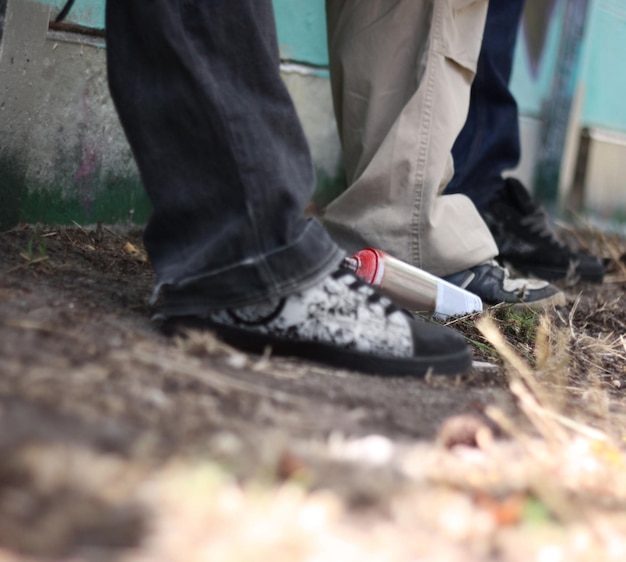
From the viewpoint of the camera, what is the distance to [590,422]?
1.27 metres

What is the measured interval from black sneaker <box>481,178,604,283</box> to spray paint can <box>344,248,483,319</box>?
0.78 m

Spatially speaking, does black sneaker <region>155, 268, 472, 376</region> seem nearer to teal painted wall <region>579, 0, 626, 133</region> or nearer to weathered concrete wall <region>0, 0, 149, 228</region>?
weathered concrete wall <region>0, 0, 149, 228</region>

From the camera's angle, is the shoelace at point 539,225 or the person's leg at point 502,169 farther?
the shoelace at point 539,225

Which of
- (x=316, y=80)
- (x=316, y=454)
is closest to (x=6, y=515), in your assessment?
(x=316, y=454)

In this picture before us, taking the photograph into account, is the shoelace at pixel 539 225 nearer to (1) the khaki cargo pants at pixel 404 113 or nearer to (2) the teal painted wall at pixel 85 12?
(1) the khaki cargo pants at pixel 404 113

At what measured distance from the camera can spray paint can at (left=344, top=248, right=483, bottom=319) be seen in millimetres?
1738

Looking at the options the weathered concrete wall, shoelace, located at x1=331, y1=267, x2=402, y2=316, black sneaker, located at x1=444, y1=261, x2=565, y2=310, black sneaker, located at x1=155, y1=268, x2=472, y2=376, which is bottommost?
black sneaker, located at x1=444, y1=261, x2=565, y2=310

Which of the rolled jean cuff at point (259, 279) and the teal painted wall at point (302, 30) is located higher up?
the teal painted wall at point (302, 30)

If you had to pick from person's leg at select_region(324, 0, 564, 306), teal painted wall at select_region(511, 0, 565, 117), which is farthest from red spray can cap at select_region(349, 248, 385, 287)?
teal painted wall at select_region(511, 0, 565, 117)

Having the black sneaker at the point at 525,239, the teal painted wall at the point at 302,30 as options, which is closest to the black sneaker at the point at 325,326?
the black sneaker at the point at 525,239

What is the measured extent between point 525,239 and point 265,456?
188cm

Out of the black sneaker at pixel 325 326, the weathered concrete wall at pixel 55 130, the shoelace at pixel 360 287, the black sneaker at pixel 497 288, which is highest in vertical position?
the weathered concrete wall at pixel 55 130

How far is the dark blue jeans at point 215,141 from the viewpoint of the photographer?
121 cm

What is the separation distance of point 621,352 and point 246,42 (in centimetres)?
110
